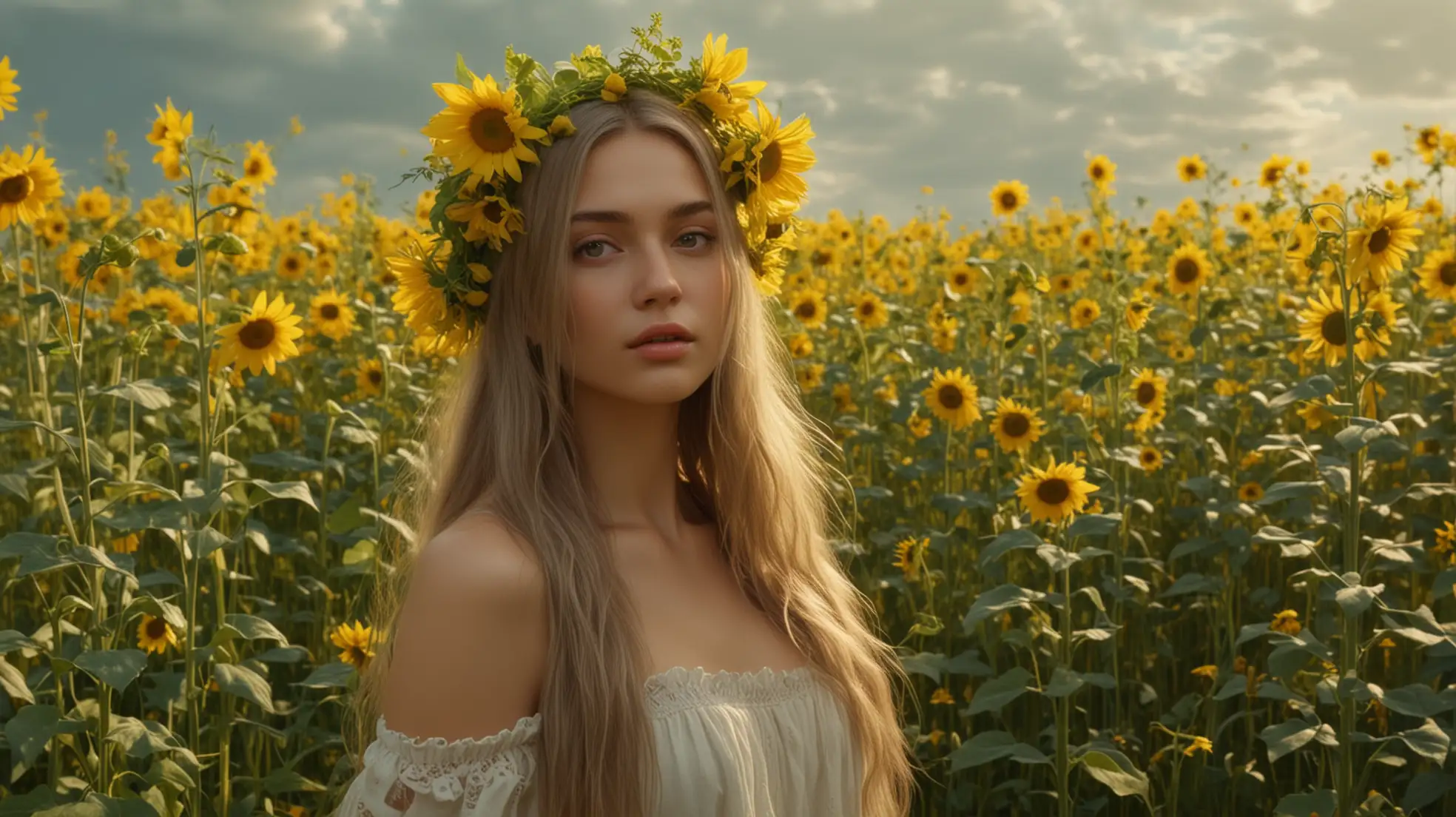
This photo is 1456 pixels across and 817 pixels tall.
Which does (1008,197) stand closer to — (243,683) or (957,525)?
(957,525)

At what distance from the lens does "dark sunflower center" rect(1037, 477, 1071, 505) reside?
119 inches

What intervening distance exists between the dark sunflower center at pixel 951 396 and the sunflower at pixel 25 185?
2353mm

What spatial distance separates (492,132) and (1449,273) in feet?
11.7

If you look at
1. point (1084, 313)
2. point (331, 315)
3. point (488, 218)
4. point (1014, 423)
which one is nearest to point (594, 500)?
point (488, 218)

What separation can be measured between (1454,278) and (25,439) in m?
4.70

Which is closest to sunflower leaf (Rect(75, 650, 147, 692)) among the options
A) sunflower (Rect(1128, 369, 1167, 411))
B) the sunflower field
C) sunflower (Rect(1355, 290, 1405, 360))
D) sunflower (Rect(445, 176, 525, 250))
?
the sunflower field

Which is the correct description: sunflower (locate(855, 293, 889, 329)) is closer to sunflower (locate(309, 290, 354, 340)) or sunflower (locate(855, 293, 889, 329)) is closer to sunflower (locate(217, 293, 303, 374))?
sunflower (locate(309, 290, 354, 340))

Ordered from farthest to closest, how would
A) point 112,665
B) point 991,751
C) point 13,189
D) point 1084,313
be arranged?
point 1084,313
point 13,189
point 991,751
point 112,665

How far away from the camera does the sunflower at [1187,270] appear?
4961 millimetres

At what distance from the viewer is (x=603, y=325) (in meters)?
1.77

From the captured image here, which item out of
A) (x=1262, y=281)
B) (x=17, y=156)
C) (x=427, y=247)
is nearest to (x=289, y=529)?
(x=17, y=156)

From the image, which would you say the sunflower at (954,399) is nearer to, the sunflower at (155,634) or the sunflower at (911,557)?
the sunflower at (911,557)

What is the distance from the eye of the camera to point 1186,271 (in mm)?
5000

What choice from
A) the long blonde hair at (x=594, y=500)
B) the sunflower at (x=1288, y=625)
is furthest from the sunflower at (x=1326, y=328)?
the long blonde hair at (x=594, y=500)
